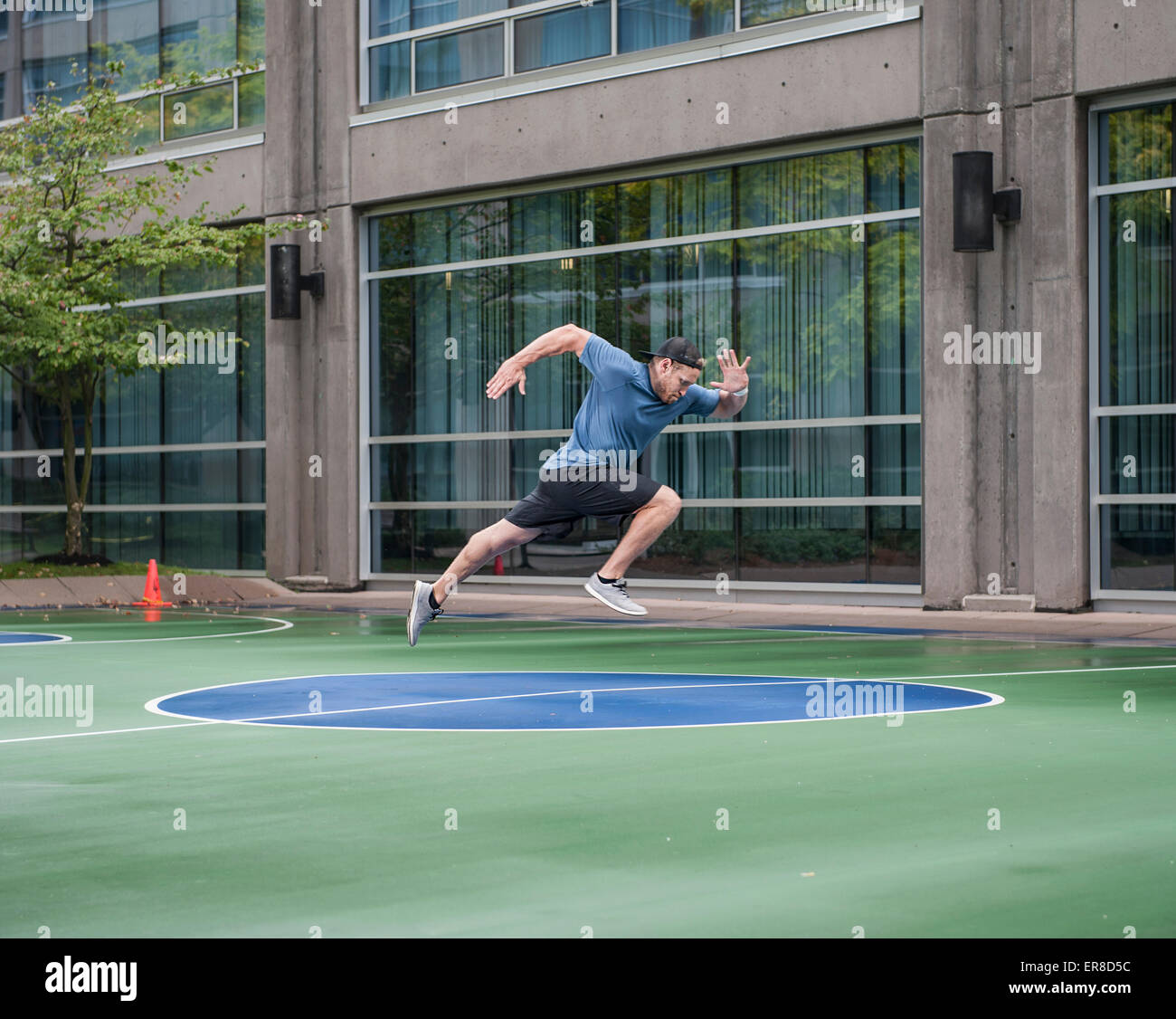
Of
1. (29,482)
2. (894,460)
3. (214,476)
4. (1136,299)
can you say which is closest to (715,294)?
(894,460)

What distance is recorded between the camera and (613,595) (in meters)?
11.3

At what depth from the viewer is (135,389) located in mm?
28453

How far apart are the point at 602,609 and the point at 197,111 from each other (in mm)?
11665

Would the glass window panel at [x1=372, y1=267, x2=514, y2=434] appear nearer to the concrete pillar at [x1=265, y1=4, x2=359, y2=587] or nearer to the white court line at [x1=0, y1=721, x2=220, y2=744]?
the concrete pillar at [x1=265, y1=4, x2=359, y2=587]

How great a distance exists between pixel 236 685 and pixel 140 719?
206cm

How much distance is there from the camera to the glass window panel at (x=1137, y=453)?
17.9m

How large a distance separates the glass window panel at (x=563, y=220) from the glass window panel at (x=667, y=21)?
1839 mm

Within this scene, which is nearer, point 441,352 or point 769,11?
point 769,11

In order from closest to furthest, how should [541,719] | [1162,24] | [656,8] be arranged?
[541,719] → [1162,24] → [656,8]

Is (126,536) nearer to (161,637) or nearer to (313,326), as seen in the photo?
(313,326)

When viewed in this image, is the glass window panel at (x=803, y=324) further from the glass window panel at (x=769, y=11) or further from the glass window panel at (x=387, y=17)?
the glass window panel at (x=387, y=17)

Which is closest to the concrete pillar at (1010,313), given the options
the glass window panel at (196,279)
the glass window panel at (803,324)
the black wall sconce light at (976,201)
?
the black wall sconce light at (976,201)
